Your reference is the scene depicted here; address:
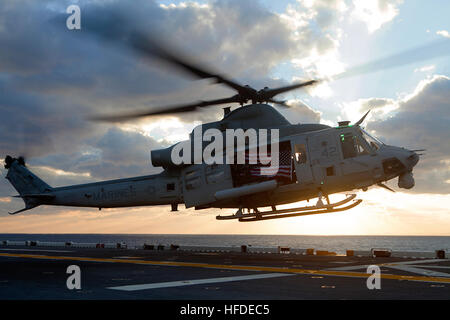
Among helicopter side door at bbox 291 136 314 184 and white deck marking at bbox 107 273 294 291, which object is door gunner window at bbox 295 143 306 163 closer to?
helicopter side door at bbox 291 136 314 184

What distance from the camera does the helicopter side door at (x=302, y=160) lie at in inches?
747

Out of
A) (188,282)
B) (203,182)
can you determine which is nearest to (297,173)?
(203,182)

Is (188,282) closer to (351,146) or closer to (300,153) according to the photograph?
(300,153)

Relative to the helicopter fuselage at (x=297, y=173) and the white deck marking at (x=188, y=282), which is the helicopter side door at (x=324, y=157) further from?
the white deck marking at (x=188, y=282)

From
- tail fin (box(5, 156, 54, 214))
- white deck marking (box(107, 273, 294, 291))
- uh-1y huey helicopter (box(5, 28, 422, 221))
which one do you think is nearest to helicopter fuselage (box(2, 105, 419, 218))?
uh-1y huey helicopter (box(5, 28, 422, 221))

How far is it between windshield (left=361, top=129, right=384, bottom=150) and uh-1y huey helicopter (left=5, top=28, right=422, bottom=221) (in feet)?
0.14

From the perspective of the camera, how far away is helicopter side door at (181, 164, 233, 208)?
20328 mm

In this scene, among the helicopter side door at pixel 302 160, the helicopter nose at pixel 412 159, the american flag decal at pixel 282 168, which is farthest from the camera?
the american flag decal at pixel 282 168

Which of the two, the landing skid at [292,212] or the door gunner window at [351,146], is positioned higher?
the door gunner window at [351,146]

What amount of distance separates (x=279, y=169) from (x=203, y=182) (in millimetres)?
3794

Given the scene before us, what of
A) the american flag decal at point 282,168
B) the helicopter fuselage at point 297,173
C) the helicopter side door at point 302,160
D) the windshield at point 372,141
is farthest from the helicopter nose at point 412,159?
the american flag decal at point 282,168

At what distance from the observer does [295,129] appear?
782 inches
